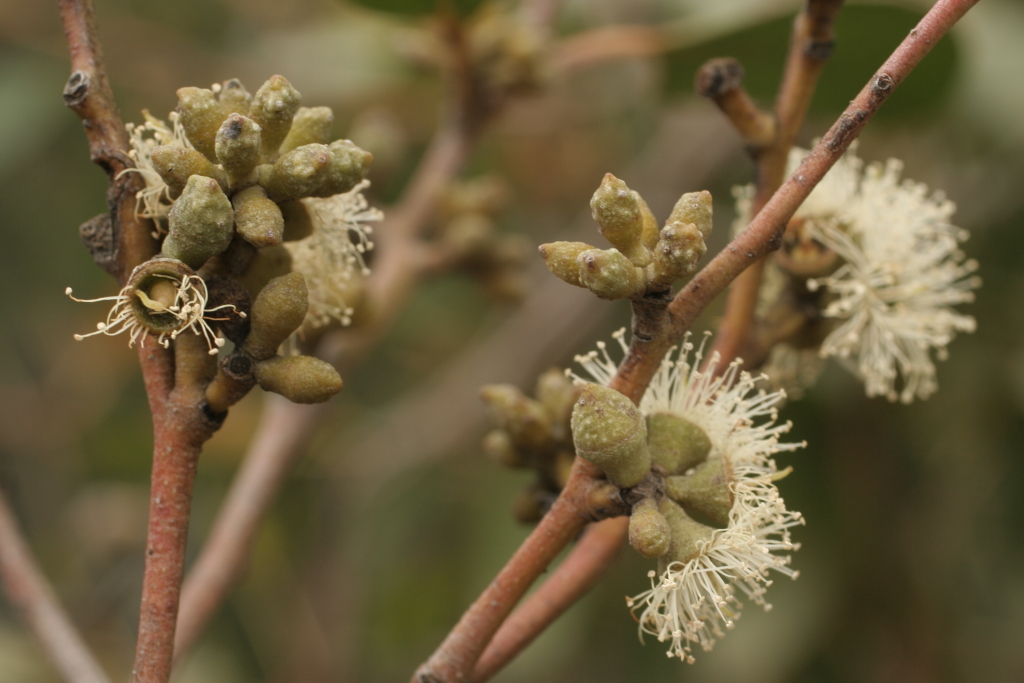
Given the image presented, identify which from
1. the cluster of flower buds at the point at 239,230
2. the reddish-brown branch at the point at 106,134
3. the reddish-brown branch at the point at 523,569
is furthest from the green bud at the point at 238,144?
the reddish-brown branch at the point at 523,569

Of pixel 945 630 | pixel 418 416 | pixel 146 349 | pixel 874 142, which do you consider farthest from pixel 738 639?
pixel 146 349

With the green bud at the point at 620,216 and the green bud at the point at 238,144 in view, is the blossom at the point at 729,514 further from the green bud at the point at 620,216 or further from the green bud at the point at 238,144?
the green bud at the point at 238,144

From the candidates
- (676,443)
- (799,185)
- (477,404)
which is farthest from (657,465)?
(477,404)

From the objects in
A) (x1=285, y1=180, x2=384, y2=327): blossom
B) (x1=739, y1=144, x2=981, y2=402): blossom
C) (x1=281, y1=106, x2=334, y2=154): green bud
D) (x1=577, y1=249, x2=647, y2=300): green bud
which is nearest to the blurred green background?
(x1=739, y1=144, x2=981, y2=402): blossom

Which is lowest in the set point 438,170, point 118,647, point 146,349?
point 118,647

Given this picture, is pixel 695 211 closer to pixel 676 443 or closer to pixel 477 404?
pixel 676 443

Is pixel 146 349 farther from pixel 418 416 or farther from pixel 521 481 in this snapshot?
pixel 418 416

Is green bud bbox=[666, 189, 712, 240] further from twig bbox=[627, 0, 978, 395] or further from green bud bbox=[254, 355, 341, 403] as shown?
green bud bbox=[254, 355, 341, 403]

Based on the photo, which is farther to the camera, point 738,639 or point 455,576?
point 455,576
